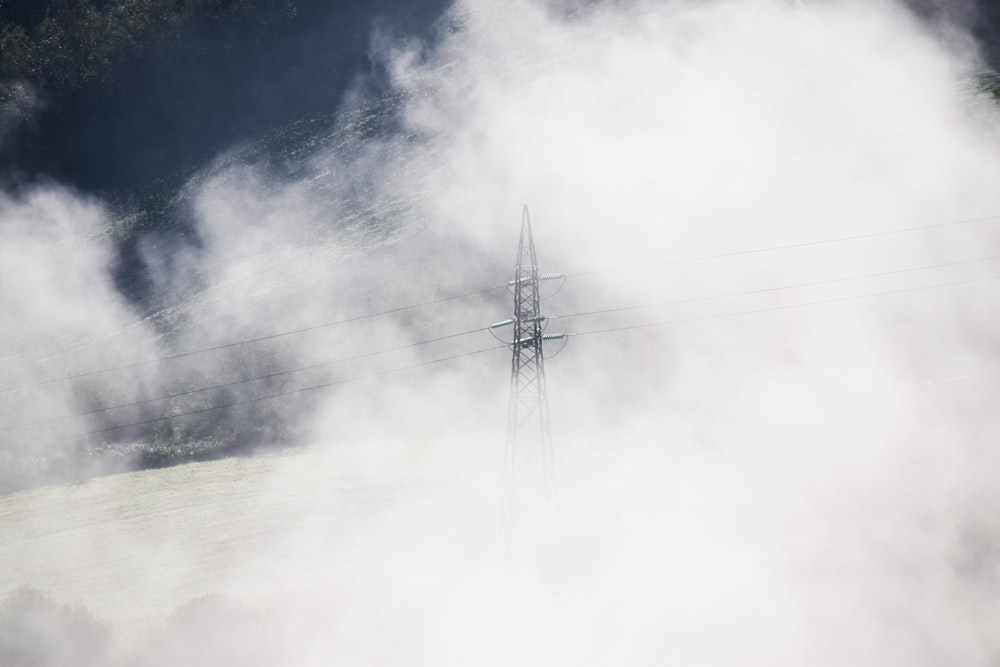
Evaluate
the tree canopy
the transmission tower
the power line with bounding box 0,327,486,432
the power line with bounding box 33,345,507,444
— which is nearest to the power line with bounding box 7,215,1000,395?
the power line with bounding box 0,327,486,432

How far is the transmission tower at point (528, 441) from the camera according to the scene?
2652 centimetres

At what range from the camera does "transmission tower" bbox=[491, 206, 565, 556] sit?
26.5 m

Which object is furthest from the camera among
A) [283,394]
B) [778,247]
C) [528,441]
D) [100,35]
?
[100,35]

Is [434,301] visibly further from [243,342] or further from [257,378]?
[243,342]

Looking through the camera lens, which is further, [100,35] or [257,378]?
[100,35]

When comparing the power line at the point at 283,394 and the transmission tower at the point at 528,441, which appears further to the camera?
the power line at the point at 283,394

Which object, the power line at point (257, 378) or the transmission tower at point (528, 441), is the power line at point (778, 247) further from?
the power line at point (257, 378)

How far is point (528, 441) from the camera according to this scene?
39094mm

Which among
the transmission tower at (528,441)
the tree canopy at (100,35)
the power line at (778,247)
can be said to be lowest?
the transmission tower at (528,441)

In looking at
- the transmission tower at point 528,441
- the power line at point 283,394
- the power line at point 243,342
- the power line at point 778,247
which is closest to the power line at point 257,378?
the power line at point 283,394

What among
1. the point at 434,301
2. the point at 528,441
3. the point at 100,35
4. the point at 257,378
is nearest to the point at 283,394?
the point at 257,378

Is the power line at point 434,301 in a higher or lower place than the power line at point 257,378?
higher

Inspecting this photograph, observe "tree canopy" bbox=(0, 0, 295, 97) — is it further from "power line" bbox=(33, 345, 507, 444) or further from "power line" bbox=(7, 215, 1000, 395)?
"power line" bbox=(33, 345, 507, 444)

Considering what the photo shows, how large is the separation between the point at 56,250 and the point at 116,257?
5.02m
